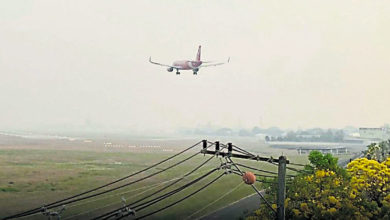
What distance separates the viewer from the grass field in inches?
1496

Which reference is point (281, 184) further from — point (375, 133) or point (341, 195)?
point (375, 133)

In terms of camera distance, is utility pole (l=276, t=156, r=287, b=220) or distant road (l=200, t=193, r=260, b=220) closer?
utility pole (l=276, t=156, r=287, b=220)

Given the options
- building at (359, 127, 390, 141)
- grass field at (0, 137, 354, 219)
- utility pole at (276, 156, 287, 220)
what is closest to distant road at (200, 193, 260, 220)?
grass field at (0, 137, 354, 219)

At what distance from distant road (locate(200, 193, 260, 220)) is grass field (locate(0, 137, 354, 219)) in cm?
101

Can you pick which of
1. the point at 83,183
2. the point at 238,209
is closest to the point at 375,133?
the point at 238,209

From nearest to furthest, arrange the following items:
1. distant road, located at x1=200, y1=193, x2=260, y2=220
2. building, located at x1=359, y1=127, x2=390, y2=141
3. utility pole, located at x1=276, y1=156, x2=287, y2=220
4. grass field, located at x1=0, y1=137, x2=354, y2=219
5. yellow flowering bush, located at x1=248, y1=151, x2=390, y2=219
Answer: utility pole, located at x1=276, y1=156, x2=287, y2=220, yellow flowering bush, located at x1=248, y1=151, x2=390, y2=219, distant road, located at x1=200, y1=193, x2=260, y2=220, grass field, located at x1=0, y1=137, x2=354, y2=219, building, located at x1=359, y1=127, x2=390, y2=141

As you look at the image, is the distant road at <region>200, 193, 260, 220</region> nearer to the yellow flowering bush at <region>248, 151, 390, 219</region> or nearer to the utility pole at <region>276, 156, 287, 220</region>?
the yellow flowering bush at <region>248, 151, 390, 219</region>

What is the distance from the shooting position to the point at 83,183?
→ 49000 millimetres

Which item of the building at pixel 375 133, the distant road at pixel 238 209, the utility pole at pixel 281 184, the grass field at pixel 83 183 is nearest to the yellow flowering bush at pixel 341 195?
the utility pole at pixel 281 184

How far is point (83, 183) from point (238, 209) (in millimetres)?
19023

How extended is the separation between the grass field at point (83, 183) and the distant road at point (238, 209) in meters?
1.01

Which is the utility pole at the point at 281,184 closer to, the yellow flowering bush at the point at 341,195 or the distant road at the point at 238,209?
the yellow flowering bush at the point at 341,195

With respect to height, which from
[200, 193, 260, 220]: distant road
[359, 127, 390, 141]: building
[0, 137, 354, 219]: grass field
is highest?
[359, 127, 390, 141]: building

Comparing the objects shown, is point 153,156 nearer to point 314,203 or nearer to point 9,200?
point 9,200
